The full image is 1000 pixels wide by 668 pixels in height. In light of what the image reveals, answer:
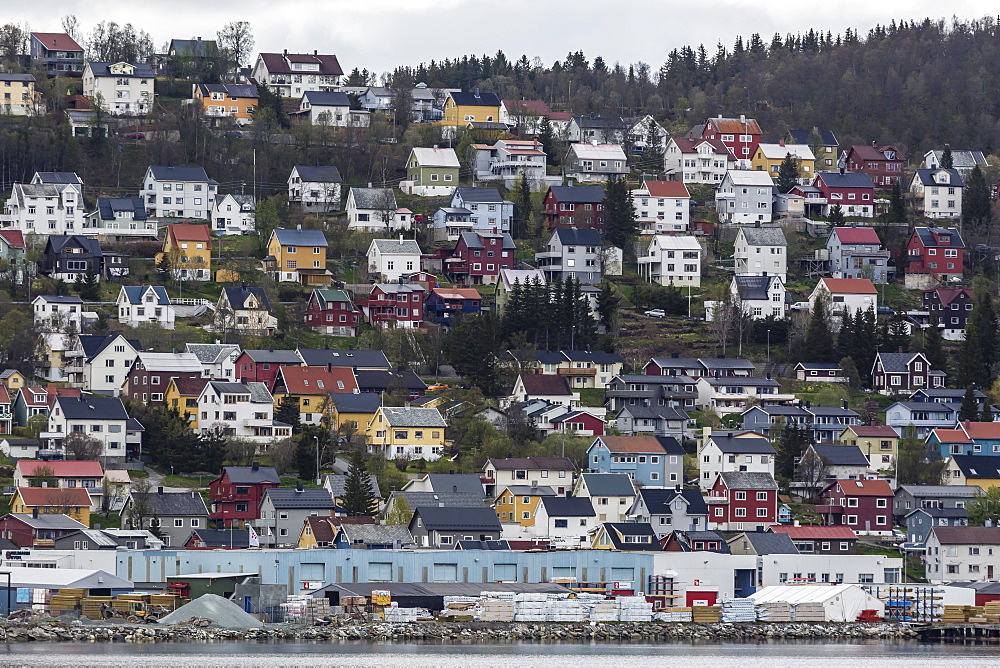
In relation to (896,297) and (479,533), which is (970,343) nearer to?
(896,297)

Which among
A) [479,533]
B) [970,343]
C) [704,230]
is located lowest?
[479,533]

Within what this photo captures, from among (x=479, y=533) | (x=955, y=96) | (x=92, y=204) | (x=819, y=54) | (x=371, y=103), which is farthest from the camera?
(x=819, y=54)

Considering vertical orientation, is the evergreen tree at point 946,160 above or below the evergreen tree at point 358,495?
above

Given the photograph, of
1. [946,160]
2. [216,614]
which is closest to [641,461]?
[216,614]

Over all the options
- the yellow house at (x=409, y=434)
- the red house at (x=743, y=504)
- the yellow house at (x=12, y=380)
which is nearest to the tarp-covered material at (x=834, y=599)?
the red house at (x=743, y=504)

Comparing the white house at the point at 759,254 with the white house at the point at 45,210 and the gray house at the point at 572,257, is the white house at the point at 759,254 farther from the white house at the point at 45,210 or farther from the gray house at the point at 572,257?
the white house at the point at 45,210

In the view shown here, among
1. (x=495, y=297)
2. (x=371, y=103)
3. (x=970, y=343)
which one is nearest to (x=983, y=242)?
(x=970, y=343)
